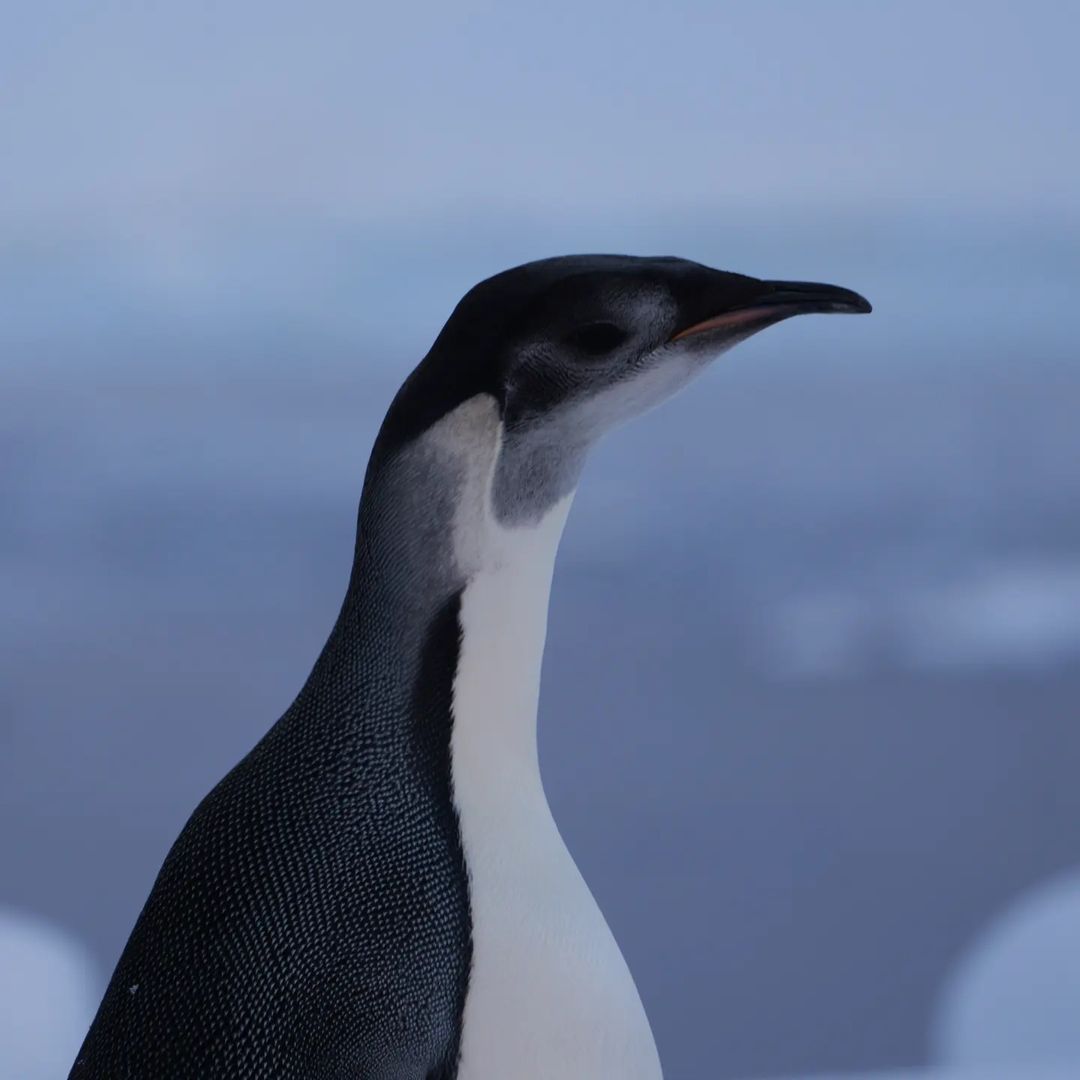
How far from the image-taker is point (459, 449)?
98cm

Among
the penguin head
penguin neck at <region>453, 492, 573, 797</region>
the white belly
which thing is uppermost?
the penguin head

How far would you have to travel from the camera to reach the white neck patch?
3.17 ft

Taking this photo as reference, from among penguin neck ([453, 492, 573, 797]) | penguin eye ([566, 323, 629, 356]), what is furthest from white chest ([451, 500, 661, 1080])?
penguin eye ([566, 323, 629, 356])

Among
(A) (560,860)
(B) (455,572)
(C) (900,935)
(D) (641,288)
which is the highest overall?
(D) (641,288)

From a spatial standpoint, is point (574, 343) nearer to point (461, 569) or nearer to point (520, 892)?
Result: point (461, 569)

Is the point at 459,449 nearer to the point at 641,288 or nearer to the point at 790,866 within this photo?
the point at 641,288

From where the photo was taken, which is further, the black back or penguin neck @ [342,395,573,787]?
penguin neck @ [342,395,573,787]

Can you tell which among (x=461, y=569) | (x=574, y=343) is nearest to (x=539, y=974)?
(x=461, y=569)

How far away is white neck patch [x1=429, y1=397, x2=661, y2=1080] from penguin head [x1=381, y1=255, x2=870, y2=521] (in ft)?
0.07

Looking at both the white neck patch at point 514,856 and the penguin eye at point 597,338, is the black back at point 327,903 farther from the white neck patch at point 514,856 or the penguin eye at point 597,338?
the penguin eye at point 597,338

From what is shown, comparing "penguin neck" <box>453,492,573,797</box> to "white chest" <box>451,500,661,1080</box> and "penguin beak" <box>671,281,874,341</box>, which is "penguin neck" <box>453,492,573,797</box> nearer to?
"white chest" <box>451,500,661,1080</box>

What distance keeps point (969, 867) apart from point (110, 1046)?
1.92 meters

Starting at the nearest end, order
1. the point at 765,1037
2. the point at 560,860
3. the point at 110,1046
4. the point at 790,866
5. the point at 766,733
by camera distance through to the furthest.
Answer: the point at 110,1046
the point at 560,860
the point at 765,1037
the point at 790,866
the point at 766,733

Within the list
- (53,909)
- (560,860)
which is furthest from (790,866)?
(560,860)
